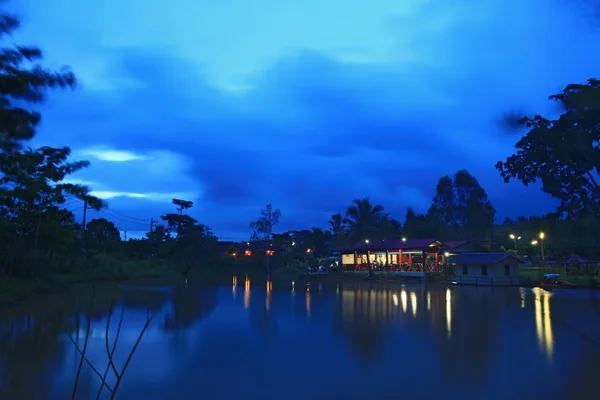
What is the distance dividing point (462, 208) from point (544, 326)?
57.2m

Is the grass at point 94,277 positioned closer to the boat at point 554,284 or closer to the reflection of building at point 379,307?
the reflection of building at point 379,307

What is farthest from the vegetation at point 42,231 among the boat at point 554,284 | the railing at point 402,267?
the boat at point 554,284

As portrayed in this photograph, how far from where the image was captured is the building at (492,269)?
33125mm

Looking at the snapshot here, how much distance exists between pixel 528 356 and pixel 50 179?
24.6m

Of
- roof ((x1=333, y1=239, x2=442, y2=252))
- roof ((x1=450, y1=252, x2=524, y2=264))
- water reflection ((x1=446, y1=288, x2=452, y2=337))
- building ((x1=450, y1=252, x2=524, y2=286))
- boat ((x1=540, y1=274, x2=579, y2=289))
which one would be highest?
roof ((x1=333, y1=239, x2=442, y2=252))

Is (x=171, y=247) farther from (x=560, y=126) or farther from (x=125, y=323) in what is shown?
(x=560, y=126)

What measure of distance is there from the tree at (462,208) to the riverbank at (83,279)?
36.6 metres

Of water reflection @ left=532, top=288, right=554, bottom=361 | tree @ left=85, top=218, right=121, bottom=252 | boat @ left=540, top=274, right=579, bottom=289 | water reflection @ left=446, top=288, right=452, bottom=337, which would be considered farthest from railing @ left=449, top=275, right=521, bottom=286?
tree @ left=85, top=218, right=121, bottom=252

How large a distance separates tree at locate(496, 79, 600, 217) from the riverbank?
78.8 feet

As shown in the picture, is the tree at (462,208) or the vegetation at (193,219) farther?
the tree at (462,208)

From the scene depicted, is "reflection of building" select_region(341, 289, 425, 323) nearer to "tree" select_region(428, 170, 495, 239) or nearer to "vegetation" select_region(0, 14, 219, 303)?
"vegetation" select_region(0, 14, 219, 303)

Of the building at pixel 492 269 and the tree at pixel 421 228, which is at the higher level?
the tree at pixel 421 228

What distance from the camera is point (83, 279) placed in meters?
36.9

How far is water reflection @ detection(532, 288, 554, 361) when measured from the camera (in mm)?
11781
